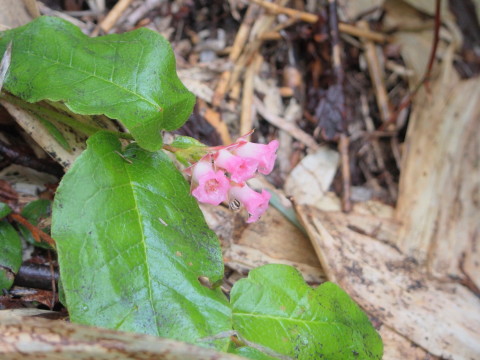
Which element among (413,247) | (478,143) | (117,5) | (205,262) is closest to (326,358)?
(205,262)

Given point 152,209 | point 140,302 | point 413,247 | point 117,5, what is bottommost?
point 413,247

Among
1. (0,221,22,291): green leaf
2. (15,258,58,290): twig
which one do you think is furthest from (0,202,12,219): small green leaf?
(15,258,58,290): twig

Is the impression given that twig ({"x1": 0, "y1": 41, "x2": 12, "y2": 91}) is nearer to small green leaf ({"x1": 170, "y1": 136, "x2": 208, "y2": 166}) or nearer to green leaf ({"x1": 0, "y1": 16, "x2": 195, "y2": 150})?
green leaf ({"x1": 0, "y1": 16, "x2": 195, "y2": 150})

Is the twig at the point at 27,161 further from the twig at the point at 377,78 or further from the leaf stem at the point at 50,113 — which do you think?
the twig at the point at 377,78

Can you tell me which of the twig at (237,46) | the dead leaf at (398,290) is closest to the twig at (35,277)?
the dead leaf at (398,290)

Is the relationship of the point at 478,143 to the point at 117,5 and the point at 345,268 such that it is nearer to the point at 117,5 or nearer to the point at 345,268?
the point at 345,268
